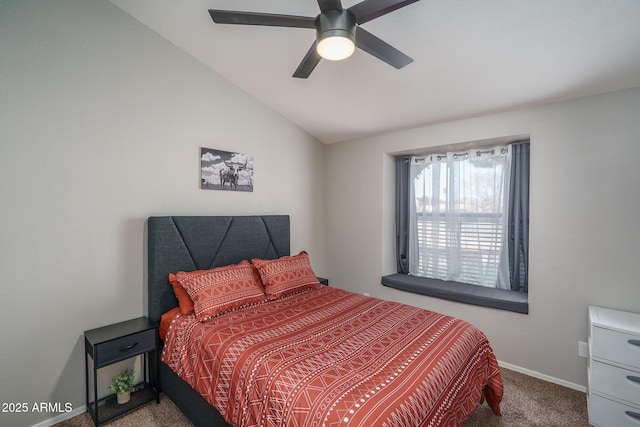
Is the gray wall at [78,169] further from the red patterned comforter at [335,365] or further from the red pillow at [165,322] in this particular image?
the red patterned comforter at [335,365]

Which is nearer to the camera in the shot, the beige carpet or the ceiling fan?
the ceiling fan

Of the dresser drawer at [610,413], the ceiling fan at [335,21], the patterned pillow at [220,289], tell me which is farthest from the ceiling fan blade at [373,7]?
the dresser drawer at [610,413]

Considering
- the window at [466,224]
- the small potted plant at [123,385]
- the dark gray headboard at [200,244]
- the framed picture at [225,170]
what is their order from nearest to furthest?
1. the small potted plant at [123,385]
2. the dark gray headboard at [200,244]
3. the framed picture at [225,170]
4. the window at [466,224]

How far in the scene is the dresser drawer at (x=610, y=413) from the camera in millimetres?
1841

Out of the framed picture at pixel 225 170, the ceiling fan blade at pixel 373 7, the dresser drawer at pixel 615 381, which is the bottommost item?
the dresser drawer at pixel 615 381

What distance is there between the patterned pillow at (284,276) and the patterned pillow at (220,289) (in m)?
0.11

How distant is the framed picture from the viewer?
2.79 meters

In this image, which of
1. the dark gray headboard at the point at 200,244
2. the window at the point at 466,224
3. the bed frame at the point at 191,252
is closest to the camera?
the bed frame at the point at 191,252

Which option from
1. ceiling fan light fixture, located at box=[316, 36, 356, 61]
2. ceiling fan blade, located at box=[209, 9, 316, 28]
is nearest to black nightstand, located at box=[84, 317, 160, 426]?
ceiling fan blade, located at box=[209, 9, 316, 28]

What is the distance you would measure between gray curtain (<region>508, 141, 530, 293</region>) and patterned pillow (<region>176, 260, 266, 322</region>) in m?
2.54

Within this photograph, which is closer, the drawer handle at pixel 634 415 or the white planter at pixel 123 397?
the drawer handle at pixel 634 415

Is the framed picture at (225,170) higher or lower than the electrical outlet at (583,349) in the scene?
higher

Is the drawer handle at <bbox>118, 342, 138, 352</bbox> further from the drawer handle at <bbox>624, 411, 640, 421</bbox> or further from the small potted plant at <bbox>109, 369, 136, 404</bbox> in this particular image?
the drawer handle at <bbox>624, 411, 640, 421</bbox>

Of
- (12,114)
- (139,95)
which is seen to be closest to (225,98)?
(139,95)
